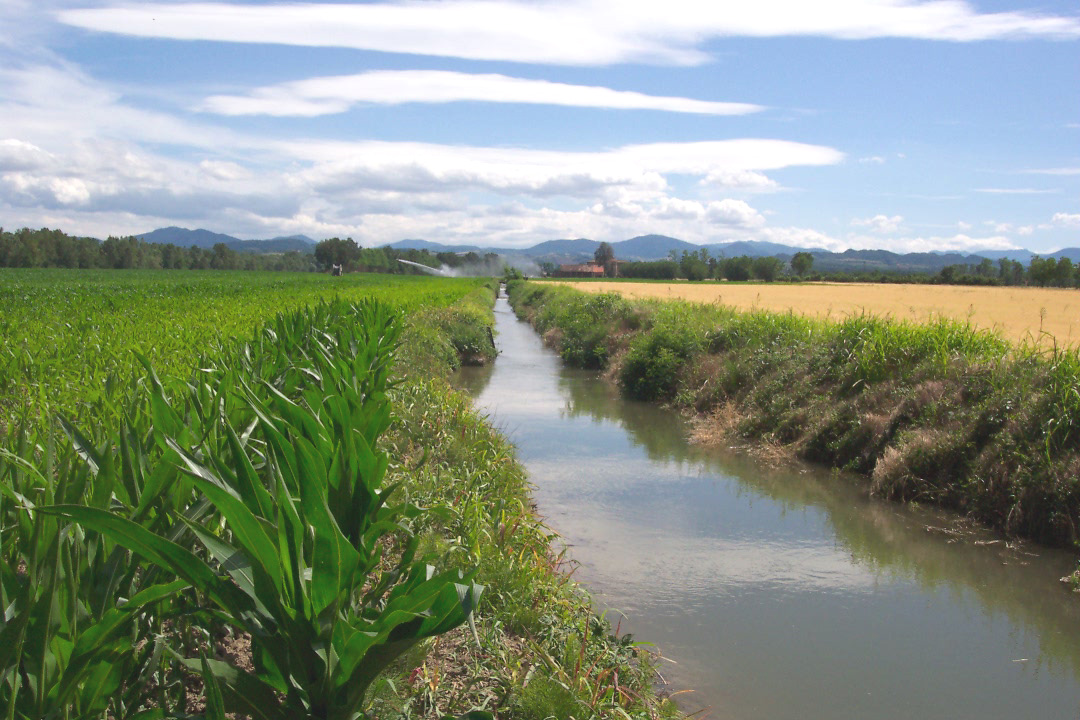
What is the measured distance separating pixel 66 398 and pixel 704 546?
505 cm

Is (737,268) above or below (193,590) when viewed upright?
above

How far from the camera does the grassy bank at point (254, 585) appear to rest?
183 cm

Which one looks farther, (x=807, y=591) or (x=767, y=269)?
(x=767, y=269)

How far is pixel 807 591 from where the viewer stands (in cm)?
611

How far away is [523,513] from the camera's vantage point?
6.15 meters

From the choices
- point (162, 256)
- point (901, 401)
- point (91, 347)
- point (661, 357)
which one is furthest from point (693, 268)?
point (91, 347)

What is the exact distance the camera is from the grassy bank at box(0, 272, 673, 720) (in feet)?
6.02

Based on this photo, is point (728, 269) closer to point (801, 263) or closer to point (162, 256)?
point (801, 263)

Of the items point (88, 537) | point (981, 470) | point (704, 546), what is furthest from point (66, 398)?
point (981, 470)

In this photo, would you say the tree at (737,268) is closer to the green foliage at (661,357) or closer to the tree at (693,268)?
the tree at (693,268)

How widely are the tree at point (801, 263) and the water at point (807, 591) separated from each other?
3411 inches

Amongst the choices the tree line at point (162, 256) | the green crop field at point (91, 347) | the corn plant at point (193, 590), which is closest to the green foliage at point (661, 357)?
the green crop field at point (91, 347)

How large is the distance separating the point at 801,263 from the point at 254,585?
95.6 meters

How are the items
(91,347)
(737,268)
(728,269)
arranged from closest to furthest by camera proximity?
(91,347), (737,268), (728,269)
